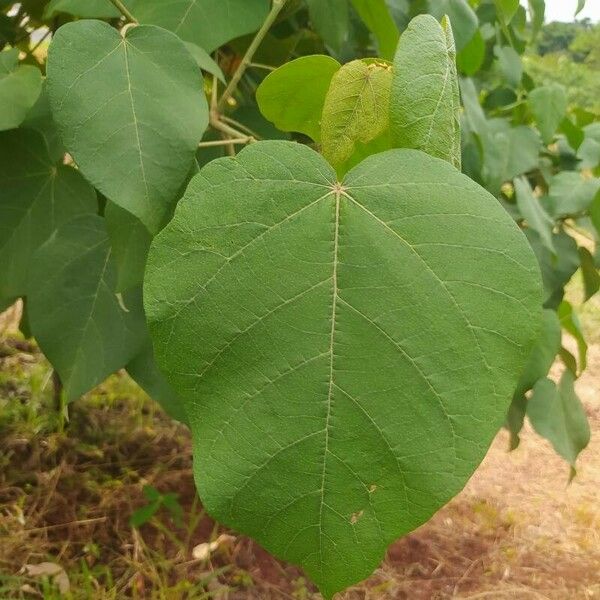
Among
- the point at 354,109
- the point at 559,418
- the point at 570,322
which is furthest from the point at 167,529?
the point at 354,109

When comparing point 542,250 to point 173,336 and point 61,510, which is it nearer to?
point 173,336

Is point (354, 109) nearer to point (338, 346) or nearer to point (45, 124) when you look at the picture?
point (338, 346)

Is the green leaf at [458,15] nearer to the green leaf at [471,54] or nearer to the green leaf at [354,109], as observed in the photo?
the green leaf at [471,54]

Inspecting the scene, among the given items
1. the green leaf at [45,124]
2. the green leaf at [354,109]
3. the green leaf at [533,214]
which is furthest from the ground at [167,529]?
the green leaf at [354,109]

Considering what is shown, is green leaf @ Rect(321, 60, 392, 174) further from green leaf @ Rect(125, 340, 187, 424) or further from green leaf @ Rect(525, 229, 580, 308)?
green leaf @ Rect(525, 229, 580, 308)

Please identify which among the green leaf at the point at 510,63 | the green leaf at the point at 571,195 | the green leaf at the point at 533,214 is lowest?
the green leaf at the point at 571,195

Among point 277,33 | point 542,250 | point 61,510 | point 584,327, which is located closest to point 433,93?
point 277,33

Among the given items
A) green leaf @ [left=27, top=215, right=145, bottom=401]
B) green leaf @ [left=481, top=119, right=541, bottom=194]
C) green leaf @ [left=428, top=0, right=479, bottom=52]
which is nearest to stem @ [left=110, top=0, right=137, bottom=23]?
green leaf @ [left=27, top=215, right=145, bottom=401]
